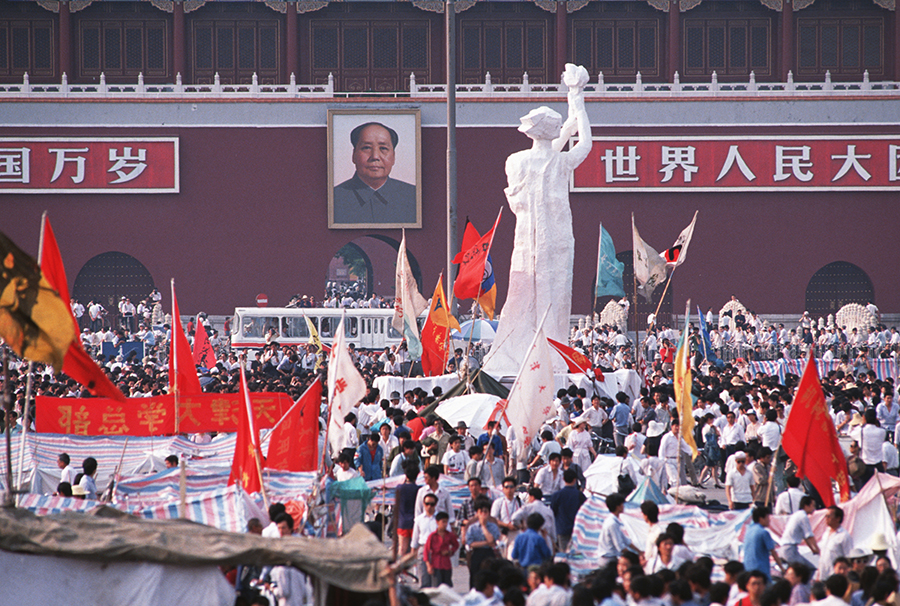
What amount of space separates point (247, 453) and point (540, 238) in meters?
8.08

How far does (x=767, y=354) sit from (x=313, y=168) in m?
11.5

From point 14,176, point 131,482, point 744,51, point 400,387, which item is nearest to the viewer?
point 131,482

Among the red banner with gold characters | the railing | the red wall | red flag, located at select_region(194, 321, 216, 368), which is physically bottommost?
the red banner with gold characters

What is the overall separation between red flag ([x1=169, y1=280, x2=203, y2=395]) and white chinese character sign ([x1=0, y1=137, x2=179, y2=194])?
16.3 meters

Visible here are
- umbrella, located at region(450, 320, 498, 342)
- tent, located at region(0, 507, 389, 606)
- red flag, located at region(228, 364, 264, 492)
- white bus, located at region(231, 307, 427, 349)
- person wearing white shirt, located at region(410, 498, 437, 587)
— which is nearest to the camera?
tent, located at region(0, 507, 389, 606)

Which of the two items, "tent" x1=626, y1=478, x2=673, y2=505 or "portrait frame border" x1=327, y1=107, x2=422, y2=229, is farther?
"portrait frame border" x1=327, y1=107, x2=422, y2=229

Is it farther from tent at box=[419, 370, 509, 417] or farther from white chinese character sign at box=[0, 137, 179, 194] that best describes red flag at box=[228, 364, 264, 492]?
white chinese character sign at box=[0, 137, 179, 194]

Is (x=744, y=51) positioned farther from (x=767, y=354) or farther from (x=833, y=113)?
(x=767, y=354)

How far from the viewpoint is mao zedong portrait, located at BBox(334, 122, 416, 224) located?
26438 mm

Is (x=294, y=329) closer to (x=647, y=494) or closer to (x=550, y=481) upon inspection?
(x=550, y=481)

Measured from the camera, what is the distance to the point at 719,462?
1182cm

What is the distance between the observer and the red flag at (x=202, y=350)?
1697cm

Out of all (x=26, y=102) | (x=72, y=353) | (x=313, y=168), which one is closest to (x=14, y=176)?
(x=26, y=102)

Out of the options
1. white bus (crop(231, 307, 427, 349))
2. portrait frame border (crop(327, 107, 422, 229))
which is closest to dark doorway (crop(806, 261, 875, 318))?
portrait frame border (crop(327, 107, 422, 229))
